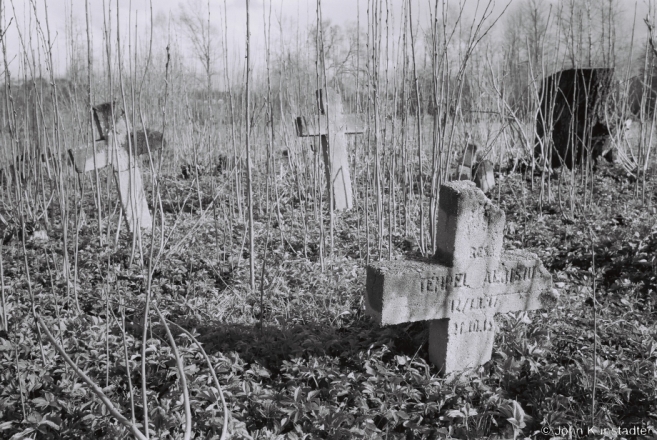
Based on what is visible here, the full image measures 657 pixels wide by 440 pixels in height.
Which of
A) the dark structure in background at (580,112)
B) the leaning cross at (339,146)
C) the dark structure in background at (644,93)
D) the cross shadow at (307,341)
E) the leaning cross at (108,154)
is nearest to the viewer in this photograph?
the cross shadow at (307,341)

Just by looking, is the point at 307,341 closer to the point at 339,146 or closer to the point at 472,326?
the point at 472,326

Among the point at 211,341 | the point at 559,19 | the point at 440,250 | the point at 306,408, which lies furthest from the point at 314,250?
the point at 559,19

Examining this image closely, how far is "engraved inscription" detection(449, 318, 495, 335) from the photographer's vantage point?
77.9 inches

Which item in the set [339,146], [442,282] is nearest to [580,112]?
[339,146]

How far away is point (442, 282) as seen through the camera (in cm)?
191

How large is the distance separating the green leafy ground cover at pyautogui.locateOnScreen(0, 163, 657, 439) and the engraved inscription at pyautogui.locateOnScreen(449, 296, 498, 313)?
223 mm

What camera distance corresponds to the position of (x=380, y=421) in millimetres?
1768

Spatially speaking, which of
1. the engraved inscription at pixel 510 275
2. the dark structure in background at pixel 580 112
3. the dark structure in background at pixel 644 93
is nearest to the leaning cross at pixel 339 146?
the dark structure in background at pixel 580 112

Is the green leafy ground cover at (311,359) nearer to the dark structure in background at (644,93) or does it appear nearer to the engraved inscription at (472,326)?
the engraved inscription at (472,326)

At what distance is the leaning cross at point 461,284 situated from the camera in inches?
72.0

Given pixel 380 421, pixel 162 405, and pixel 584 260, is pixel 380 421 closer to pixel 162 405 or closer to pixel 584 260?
pixel 162 405

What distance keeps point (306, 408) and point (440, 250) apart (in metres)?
0.76

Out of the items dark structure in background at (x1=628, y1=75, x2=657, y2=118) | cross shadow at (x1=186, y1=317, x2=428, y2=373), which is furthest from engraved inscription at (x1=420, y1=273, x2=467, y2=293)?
dark structure in background at (x1=628, y1=75, x2=657, y2=118)

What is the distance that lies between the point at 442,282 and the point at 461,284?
9 centimetres
